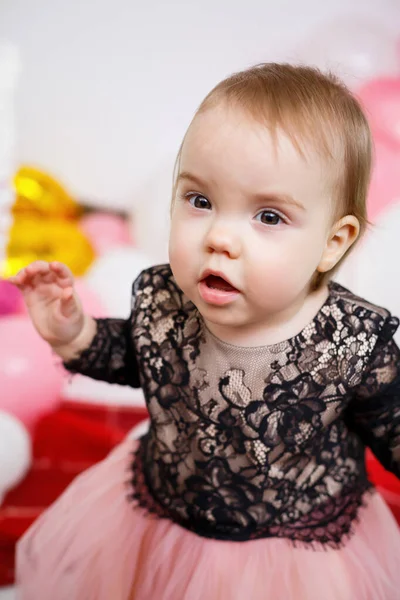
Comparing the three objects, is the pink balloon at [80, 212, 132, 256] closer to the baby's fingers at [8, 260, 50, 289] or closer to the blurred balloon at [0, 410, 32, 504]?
the blurred balloon at [0, 410, 32, 504]

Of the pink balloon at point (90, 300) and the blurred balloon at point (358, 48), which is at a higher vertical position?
the blurred balloon at point (358, 48)

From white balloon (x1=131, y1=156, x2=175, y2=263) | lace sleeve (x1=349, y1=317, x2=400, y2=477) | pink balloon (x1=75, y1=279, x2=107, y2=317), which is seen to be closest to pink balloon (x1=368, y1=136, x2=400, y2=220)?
white balloon (x1=131, y1=156, x2=175, y2=263)

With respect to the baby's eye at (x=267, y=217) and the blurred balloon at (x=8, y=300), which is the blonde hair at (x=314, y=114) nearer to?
the baby's eye at (x=267, y=217)

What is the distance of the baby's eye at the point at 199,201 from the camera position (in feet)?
2.38

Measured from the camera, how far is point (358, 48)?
1.72m

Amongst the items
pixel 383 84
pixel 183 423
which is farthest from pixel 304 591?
pixel 383 84

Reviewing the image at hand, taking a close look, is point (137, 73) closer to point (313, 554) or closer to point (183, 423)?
point (183, 423)

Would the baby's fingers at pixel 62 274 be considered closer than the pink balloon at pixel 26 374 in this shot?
Yes

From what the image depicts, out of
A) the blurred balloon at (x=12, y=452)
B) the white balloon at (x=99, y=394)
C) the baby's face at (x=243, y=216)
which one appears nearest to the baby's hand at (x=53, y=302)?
the baby's face at (x=243, y=216)

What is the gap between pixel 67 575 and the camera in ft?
3.07

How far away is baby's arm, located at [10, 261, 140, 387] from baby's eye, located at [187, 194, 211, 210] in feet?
0.73

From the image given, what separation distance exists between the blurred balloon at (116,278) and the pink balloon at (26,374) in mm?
219

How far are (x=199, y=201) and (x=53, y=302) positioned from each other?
28 centimetres

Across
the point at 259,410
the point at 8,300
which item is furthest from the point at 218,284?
the point at 8,300
